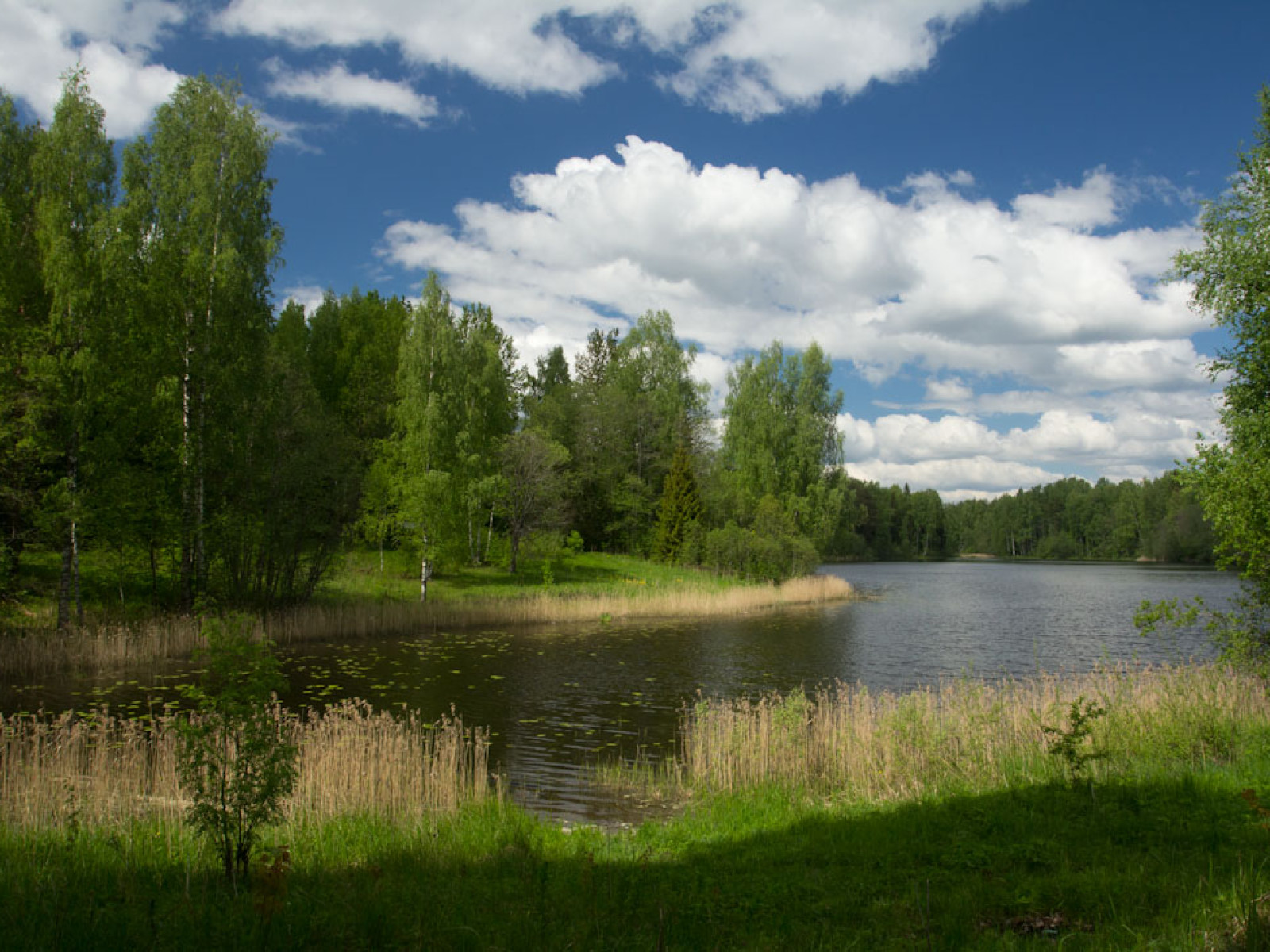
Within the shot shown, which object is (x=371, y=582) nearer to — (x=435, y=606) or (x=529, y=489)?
(x=435, y=606)

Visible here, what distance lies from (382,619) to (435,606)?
81.9 inches

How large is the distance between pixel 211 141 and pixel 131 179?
2359 millimetres

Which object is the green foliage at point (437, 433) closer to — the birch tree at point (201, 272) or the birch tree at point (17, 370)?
the birch tree at point (201, 272)

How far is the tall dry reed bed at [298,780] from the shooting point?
668 centimetres

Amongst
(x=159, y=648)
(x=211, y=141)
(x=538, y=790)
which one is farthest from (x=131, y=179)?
(x=538, y=790)

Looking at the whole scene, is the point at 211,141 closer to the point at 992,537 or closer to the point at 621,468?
the point at 621,468

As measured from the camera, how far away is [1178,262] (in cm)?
1309

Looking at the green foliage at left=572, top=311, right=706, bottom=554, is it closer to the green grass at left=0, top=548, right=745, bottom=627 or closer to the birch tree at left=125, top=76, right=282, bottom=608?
the green grass at left=0, top=548, right=745, bottom=627

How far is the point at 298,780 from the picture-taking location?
7.15m

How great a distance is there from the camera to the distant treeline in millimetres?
94938

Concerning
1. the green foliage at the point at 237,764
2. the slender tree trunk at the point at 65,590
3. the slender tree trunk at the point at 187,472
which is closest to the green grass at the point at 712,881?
the green foliage at the point at 237,764

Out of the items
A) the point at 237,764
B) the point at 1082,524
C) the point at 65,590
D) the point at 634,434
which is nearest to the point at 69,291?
the point at 65,590

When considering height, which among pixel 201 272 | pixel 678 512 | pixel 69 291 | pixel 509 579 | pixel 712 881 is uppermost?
pixel 201 272

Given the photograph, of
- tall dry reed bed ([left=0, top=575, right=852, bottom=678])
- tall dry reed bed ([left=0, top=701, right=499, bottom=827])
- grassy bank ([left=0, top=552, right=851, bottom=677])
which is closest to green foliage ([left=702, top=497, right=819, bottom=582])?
grassy bank ([left=0, top=552, right=851, bottom=677])
